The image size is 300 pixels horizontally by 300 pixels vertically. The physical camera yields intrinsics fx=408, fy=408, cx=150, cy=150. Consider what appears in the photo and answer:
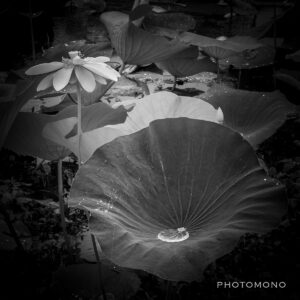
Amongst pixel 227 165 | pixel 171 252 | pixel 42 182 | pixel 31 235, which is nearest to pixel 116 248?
pixel 171 252

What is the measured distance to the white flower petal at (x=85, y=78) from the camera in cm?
94

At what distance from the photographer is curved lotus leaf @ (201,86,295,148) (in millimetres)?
1479

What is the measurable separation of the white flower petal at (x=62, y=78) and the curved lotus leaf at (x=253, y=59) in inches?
59.3

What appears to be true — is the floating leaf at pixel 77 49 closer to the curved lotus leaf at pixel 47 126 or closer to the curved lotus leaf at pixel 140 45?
the curved lotus leaf at pixel 140 45

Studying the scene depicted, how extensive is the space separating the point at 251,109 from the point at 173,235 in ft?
2.65

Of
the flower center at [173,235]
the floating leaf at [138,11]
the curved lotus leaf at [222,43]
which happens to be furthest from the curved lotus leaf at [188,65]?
the flower center at [173,235]

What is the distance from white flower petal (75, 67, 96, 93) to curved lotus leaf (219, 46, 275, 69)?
58.4 inches

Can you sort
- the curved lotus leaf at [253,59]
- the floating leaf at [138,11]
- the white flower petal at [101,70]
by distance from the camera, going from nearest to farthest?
the white flower petal at [101,70] → the floating leaf at [138,11] → the curved lotus leaf at [253,59]

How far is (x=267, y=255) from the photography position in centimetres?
131

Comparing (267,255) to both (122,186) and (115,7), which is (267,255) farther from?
(115,7)

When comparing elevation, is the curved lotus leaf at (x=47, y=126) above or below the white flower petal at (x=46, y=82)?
below

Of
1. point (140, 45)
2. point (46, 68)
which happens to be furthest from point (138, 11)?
point (46, 68)

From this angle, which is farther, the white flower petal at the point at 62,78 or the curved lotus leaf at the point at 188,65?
the curved lotus leaf at the point at 188,65

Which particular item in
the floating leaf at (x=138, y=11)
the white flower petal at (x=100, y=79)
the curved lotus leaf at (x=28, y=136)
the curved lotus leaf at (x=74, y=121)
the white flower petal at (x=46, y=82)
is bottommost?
the curved lotus leaf at (x=28, y=136)
